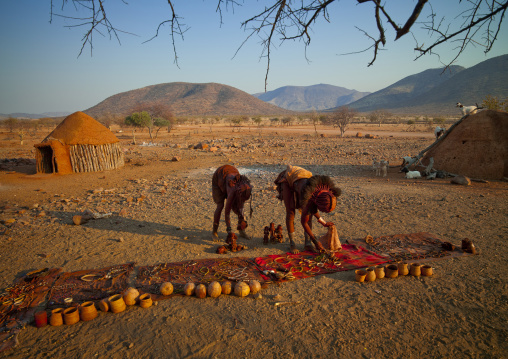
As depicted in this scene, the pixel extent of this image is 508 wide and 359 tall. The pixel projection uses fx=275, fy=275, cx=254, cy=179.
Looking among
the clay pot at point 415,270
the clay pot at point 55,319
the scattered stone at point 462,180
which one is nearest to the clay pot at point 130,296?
the clay pot at point 55,319

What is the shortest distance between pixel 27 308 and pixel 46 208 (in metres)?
5.08

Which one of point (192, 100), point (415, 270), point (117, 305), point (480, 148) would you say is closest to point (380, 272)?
point (415, 270)

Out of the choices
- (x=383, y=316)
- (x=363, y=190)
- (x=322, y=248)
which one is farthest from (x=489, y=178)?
(x=383, y=316)

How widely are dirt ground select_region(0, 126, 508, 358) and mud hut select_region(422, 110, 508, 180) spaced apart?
2.70ft

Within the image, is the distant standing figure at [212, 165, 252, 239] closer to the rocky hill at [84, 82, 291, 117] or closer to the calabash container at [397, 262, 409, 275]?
the calabash container at [397, 262, 409, 275]

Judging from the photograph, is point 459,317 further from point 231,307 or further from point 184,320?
point 184,320

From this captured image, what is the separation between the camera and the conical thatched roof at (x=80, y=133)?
39.4ft

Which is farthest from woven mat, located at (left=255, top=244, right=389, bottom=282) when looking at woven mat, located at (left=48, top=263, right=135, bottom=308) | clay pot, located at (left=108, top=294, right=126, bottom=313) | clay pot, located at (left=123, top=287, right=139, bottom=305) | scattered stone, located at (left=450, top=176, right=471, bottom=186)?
scattered stone, located at (left=450, top=176, right=471, bottom=186)

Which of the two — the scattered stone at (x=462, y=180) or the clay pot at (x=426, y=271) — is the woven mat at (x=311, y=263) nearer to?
the clay pot at (x=426, y=271)

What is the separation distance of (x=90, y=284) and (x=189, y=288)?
1.55 m

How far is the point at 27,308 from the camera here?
3.56 metres

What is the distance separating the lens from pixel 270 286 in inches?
161

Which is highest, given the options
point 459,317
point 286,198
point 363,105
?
point 363,105

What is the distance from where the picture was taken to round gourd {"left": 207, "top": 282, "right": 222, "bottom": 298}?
380 centimetres
